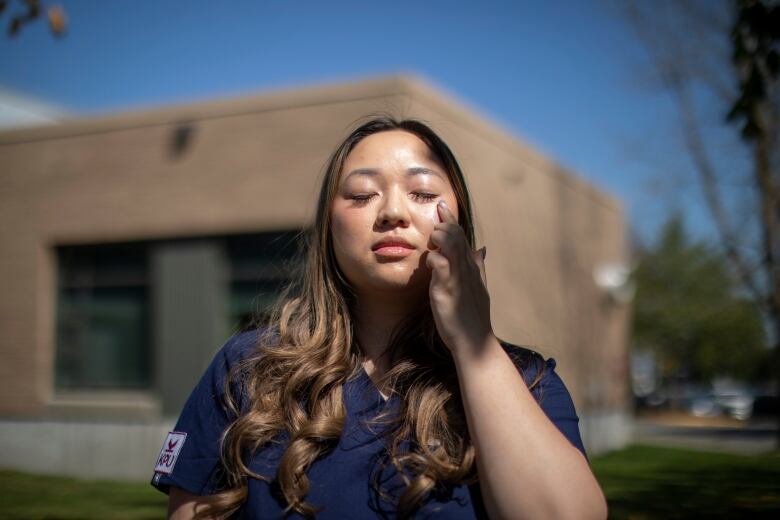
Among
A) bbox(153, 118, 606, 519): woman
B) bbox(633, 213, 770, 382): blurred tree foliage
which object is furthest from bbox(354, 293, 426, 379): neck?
bbox(633, 213, 770, 382): blurred tree foliage

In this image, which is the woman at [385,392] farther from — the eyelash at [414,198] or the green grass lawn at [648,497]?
the green grass lawn at [648,497]

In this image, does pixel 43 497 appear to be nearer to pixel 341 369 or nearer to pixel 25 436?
pixel 341 369

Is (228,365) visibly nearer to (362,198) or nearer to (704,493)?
(362,198)

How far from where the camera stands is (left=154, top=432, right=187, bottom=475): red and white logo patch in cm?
188

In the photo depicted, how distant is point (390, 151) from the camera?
2018 millimetres

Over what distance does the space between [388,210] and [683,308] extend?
32.7 metres

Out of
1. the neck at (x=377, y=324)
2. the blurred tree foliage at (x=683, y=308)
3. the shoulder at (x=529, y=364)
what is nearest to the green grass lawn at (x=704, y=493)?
the shoulder at (x=529, y=364)

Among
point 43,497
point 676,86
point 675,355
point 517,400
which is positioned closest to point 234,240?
point 43,497

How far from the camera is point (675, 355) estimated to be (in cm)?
4288

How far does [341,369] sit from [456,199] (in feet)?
1.65

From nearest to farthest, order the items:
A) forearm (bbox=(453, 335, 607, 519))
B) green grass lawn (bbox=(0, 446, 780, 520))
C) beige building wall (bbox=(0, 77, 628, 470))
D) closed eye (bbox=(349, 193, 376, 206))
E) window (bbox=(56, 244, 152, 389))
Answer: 1. forearm (bbox=(453, 335, 607, 519))
2. closed eye (bbox=(349, 193, 376, 206))
3. green grass lawn (bbox=(0, 446, 780, 520))
4. beige building wall (bbox=(0, 77, 628, 470))
5. window (bbox=(56, 244, 152, 389))

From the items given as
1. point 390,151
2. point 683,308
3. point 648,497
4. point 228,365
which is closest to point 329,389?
point 228,365

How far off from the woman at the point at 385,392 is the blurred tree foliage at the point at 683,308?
32.4m

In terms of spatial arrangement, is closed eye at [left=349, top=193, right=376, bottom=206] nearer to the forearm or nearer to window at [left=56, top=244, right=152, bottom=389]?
the forearm
